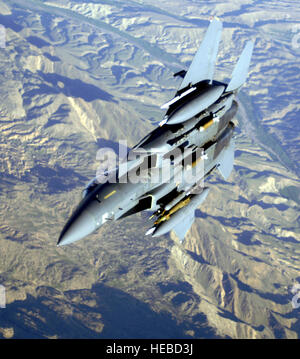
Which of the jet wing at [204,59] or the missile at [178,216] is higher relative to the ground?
the jet wing at [204,59]

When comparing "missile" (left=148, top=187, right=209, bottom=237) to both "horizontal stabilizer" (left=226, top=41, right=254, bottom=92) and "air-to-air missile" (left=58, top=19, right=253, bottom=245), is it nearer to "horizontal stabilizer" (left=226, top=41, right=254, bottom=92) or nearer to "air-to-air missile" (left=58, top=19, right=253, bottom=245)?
"air-to-air missile" (left=58, top=19, right=253, bottom=245)

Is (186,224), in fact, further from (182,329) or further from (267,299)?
(267,299)

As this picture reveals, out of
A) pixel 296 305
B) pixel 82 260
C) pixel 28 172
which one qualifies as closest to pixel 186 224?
pixel 82 260
